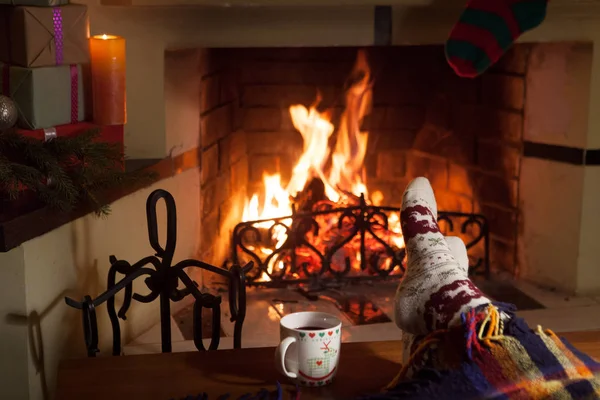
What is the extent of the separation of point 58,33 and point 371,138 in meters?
1.12

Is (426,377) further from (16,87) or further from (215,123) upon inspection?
(215,123)

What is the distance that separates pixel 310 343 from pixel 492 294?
126 cm

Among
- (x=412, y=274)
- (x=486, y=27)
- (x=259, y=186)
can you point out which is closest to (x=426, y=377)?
(x=412, y=274)

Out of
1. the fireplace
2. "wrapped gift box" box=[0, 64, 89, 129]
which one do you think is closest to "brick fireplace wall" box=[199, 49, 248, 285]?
the fireplace

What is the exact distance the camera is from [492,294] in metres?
2.07

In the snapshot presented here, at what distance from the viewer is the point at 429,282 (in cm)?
93

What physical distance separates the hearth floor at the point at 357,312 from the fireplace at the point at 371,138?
100 millimetres

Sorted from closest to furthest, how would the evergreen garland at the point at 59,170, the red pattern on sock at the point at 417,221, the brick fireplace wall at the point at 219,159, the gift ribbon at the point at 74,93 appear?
the red pattern on sock at the point at 417,221 < the evergreen garland at the point at 59,170 < the gift ribbon at the point at 74,93 < the brick fireplace wall at the point at 219,159

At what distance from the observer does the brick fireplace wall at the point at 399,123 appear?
2168 millimetres

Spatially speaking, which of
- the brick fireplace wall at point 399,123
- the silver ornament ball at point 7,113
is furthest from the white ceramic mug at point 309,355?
the brick fireplace wall at point 399,123

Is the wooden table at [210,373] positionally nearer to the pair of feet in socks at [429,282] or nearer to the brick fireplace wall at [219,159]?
the pair of feet in socks at [429,282]

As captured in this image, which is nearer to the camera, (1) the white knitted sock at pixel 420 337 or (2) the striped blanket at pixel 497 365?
(2) the striped blanket at pixel 497 365

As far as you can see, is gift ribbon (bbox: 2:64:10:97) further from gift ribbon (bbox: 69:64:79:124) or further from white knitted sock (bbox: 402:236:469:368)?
white knitted sock (bbox: 402:236:469:368)

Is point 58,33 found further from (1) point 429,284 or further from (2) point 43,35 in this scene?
(1) point 429,284
